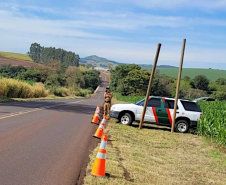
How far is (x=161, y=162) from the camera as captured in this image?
9562 mm

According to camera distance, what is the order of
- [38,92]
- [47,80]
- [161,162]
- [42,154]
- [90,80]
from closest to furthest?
[42,154], [161,162], [38,92], [47,80], [90,80]

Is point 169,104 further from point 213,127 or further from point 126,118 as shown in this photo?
point 213,127

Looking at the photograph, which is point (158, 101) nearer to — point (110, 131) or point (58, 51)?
point (110, 131)

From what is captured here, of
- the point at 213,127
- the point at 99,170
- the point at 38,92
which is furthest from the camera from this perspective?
the point at 38,92

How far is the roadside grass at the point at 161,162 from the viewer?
752 cm

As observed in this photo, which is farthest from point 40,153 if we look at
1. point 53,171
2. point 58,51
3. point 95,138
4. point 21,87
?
point 58,51

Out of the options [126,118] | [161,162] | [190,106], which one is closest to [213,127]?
[190,106]

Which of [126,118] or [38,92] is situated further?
[38,92]

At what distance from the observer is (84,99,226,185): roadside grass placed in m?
7.52

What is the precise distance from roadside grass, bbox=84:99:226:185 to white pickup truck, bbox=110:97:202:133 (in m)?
3.46

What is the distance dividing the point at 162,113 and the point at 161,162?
8.00m

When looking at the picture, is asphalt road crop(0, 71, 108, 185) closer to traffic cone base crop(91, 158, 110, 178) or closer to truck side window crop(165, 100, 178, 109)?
traffic cone base crop(91, 158, 110, 178)

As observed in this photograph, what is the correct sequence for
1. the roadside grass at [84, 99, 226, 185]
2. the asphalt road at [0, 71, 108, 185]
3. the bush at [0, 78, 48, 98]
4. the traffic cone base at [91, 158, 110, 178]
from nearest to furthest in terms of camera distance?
the asphalt road at [0, 71, 108, 185] < the traffic cone base at [91, 158, 110, 178] < the roadside grass at [84, 99, 226, 185] < the bush at [0, 78, 48, 98]

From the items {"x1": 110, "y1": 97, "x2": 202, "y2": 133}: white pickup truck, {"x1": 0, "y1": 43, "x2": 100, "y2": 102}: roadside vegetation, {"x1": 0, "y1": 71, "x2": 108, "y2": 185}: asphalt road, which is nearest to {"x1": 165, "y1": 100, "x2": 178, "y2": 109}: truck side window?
{"x1": 110, "y1": 97, "x2": 202, "y2": 133}: white pickup truck
